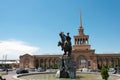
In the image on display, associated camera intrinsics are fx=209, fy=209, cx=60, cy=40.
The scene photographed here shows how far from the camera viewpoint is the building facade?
8312 cm

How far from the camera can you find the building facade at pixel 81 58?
83.1m

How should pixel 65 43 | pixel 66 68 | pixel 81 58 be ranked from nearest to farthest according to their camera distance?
pixel 66 68 < pixel 65 43 < pixel 81 58

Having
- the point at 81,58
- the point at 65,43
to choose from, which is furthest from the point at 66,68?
the point at 81,58

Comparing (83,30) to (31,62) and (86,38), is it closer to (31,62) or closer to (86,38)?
(86,38)

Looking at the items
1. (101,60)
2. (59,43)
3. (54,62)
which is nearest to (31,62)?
(54,62)

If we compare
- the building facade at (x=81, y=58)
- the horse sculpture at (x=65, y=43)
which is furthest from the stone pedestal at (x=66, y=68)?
the building facade at (x=81, y=58)

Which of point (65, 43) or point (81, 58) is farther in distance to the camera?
point (81, 58)

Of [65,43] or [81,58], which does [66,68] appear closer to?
[65,43]

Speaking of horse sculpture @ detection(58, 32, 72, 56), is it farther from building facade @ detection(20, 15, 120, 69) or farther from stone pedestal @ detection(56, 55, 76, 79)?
building facade @ detection(20, 15, 120, 69)

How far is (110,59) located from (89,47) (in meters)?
9.97

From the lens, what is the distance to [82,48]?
8781 centimetres

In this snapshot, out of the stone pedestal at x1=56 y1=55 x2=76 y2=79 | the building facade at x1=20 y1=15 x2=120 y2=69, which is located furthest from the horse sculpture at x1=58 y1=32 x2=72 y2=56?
the building facade at x1=20 y1=15 x2=120 y2=69

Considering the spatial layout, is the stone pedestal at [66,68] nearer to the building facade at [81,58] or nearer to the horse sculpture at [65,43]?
the horse sculpture at [65,43]

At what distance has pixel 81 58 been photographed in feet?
278
